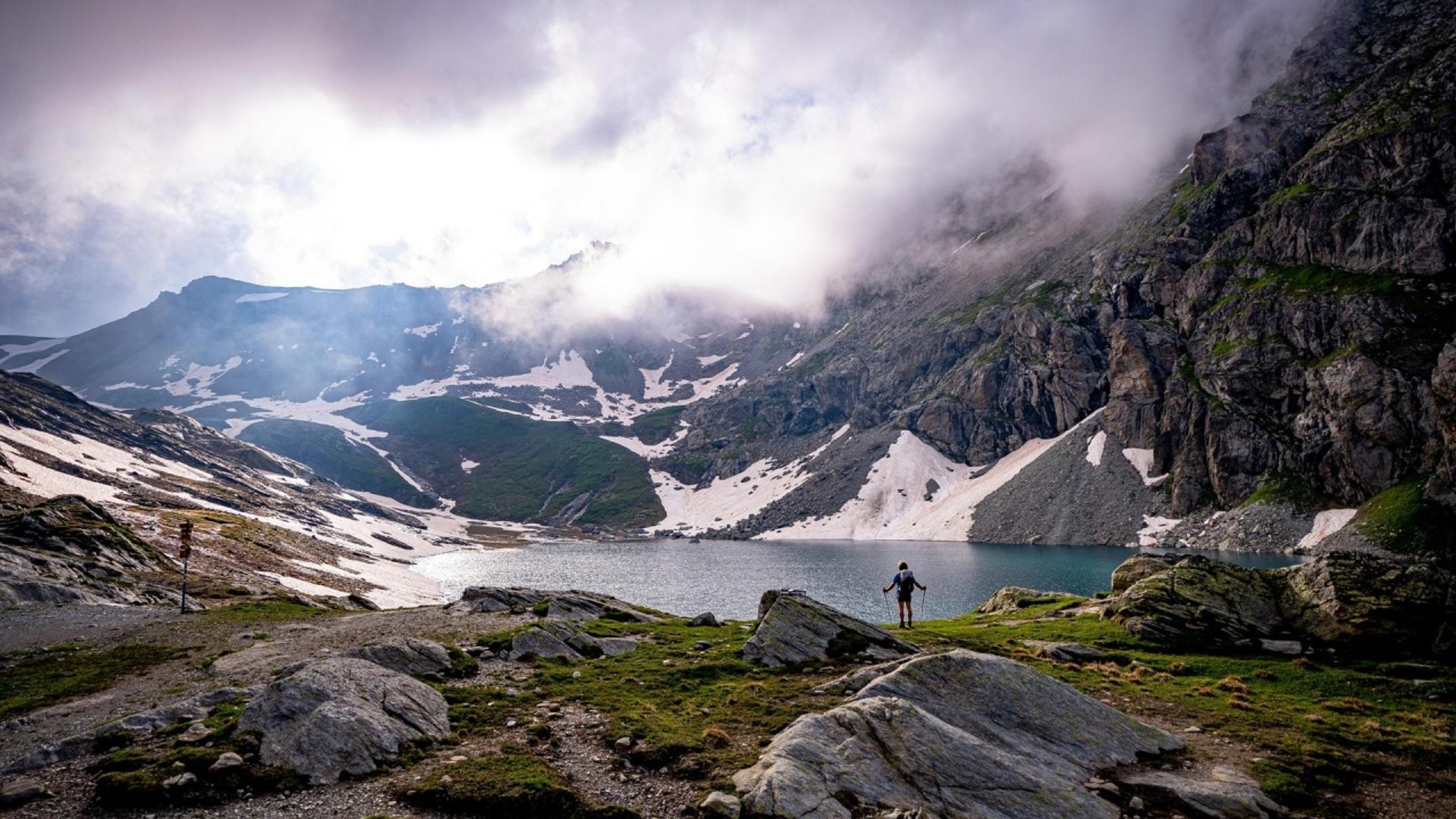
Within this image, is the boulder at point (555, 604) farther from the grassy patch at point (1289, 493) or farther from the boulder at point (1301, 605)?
the grassy patch at point (1289, 493)

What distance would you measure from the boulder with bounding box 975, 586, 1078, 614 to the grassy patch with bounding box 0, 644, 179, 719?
51.4 meters

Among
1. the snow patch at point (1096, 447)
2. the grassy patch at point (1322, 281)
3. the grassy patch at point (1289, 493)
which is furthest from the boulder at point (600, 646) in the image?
the grassy patch at point (1322, 281)

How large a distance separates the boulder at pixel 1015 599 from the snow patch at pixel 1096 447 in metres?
155

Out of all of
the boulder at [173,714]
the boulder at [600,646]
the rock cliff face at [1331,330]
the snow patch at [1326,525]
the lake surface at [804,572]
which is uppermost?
the rock cliff face at [1331,330]

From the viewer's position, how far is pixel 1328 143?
182000 millimetres

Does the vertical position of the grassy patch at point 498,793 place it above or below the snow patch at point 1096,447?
below

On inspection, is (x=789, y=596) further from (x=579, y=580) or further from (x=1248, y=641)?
(x=579, y=580)

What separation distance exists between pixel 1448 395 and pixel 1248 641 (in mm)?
140254

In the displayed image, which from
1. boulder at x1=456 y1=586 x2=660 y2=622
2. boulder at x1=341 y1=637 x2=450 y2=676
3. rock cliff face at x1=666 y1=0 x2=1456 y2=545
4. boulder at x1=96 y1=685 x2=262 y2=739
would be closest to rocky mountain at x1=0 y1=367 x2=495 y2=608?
boulder at x1=456 y1=586 x2=660 y2=622

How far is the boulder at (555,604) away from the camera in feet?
148

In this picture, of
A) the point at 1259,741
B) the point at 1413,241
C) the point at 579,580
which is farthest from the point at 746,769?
the point at 1413,241

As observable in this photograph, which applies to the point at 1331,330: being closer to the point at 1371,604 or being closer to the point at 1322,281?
the point at 1322,281

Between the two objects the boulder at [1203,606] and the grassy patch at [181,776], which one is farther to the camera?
the boulder at [1203,606]

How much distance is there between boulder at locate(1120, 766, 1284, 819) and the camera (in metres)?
14.1
